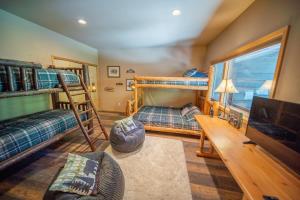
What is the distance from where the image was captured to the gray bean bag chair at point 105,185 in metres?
1.10

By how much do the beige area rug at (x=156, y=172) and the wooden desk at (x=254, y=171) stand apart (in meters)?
0.81

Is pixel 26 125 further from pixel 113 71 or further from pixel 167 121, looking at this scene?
pixel 113 71

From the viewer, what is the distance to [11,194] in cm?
153

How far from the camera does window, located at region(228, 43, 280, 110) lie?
165 cm

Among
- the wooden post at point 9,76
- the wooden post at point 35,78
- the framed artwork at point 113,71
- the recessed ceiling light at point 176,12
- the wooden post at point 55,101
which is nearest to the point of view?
the wooden post at point 9,76

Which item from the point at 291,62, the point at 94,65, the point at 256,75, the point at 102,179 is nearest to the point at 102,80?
the point at 94,65

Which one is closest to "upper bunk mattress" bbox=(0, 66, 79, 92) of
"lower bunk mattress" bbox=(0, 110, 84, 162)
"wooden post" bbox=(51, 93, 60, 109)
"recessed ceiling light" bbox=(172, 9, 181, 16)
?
"lower bunk mattress" bbox=(0, 110, 84, 162)

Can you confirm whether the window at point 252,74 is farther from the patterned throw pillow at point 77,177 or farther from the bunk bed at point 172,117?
the patterned throw pillow at point 77,177

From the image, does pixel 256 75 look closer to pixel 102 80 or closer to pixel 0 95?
pixel 0 95

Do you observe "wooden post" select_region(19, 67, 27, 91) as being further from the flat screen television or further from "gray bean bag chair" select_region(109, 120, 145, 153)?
the flat screen television

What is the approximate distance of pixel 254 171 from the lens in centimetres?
100

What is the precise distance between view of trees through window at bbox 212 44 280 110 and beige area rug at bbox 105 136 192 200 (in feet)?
4.99

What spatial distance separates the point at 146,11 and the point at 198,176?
279cm

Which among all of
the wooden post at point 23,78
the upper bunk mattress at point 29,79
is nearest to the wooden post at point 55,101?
the upper bunk mattress at point 29,79
